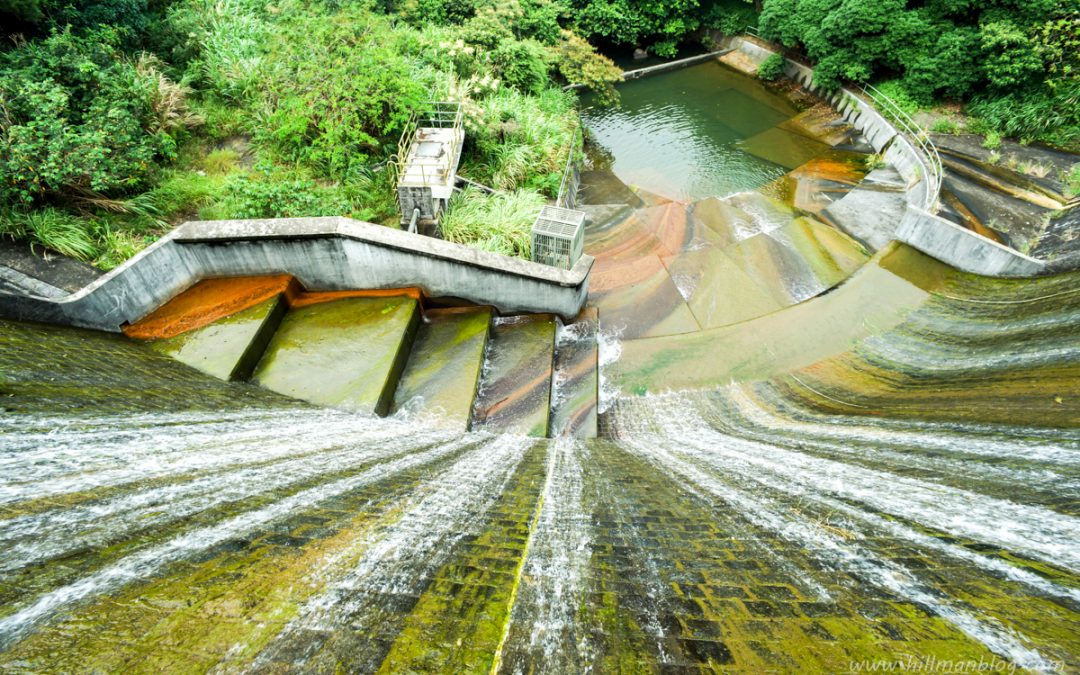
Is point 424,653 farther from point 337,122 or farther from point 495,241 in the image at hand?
point 337,122

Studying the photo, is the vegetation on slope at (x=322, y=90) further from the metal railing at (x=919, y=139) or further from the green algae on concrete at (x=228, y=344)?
the green algae on concrete at (x=228, y=344)

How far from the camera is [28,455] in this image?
3.11 m

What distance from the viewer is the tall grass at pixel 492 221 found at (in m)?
7.77

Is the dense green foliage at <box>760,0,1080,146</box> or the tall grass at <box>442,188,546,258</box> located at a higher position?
the dense green foliage at <box>760,0,1080,146</box>

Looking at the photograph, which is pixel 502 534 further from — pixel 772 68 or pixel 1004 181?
pixel 772 68

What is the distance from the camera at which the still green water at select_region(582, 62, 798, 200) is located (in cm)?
1244

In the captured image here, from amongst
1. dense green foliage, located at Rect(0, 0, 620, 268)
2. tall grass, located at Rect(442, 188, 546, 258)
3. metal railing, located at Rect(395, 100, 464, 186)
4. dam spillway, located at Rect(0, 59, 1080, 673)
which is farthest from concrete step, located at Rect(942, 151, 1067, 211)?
metal railing, located at Rect(395, 100, 464, 186)

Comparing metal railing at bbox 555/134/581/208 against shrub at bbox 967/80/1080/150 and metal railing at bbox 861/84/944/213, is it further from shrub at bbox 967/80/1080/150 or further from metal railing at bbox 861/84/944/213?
shrub at bbox 967/80/1080/150

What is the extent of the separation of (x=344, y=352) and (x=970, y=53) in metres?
16.3

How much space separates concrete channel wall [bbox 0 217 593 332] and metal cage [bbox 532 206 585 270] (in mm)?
249

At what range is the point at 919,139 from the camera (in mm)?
11820

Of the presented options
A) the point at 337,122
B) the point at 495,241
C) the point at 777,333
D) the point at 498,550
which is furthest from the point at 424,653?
the point at 337,122

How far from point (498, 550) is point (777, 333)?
21.9ft

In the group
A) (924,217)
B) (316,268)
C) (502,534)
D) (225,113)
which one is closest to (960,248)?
(924,217)
